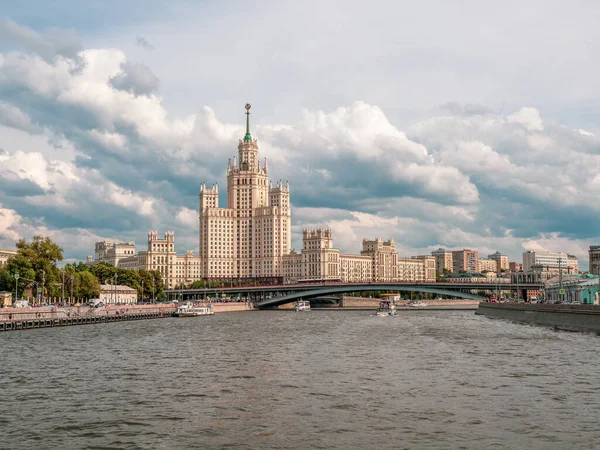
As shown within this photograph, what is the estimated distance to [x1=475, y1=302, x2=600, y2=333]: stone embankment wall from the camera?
87.8 meters

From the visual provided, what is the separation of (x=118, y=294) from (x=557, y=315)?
118 metres

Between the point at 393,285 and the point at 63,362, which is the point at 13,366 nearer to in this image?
the point at 63,362

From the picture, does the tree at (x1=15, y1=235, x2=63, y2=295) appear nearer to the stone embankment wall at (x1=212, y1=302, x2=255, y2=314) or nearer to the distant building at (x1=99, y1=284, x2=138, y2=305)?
the distant building at (x1=99, y1=284, x2=138, y2=305)

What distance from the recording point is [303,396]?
132 ft

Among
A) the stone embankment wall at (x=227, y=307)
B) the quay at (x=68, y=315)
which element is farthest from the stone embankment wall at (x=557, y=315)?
the stone embankment wall at (x=227, y=307)

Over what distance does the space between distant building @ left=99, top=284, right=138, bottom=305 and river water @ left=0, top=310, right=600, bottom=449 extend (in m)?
107

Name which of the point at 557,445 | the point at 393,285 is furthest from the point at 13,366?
the point at 393,285

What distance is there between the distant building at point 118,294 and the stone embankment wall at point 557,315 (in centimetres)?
8963

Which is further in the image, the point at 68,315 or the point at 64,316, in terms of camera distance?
the point at 68,315

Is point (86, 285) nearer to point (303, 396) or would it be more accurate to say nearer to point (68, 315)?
point (68, 315)

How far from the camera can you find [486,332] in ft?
302

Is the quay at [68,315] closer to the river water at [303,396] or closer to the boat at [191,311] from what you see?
the boat at [191,311]

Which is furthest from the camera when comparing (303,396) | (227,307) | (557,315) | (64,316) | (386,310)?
(227,307)

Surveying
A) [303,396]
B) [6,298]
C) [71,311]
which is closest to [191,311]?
[6,298]
